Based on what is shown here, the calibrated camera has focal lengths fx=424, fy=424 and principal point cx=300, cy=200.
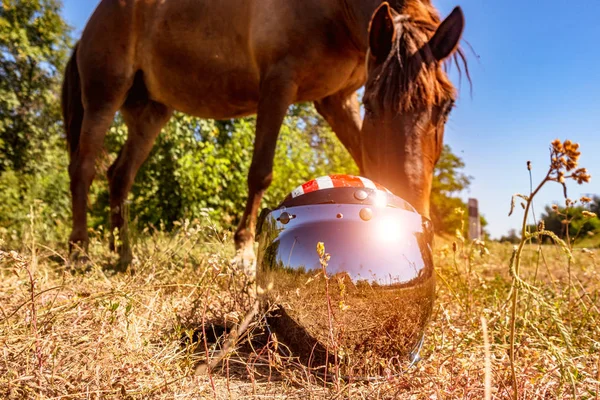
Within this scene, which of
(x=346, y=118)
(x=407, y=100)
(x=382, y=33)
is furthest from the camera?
(x=346, y=118)

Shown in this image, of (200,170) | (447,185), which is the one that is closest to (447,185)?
(447,185)

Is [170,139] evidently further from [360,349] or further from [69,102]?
[360,349]

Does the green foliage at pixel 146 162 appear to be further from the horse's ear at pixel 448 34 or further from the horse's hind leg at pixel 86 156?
the horse's ear at pixel 448 34

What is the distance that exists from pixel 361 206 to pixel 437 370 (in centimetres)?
64

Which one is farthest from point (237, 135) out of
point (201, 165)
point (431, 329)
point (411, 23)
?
point (431, 329)

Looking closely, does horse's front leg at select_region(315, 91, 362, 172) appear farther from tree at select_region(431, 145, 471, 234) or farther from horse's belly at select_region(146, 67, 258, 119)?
tree at select_region(431, 145, 471, 234)

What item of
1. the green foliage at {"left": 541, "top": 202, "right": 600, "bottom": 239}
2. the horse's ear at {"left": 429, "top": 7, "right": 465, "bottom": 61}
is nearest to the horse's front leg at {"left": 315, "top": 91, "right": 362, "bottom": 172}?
the horse's ear at {"left": 429, "top": 7, "right": 465, "bottom": 61}

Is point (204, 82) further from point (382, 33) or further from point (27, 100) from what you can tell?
point (27, 100)

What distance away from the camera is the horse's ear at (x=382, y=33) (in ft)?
8.79

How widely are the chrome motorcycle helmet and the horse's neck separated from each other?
1.89 m

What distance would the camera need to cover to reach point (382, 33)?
2752mm

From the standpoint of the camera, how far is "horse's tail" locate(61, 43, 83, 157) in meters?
4.71

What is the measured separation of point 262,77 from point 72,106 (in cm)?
260

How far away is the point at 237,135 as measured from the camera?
30.8ft
